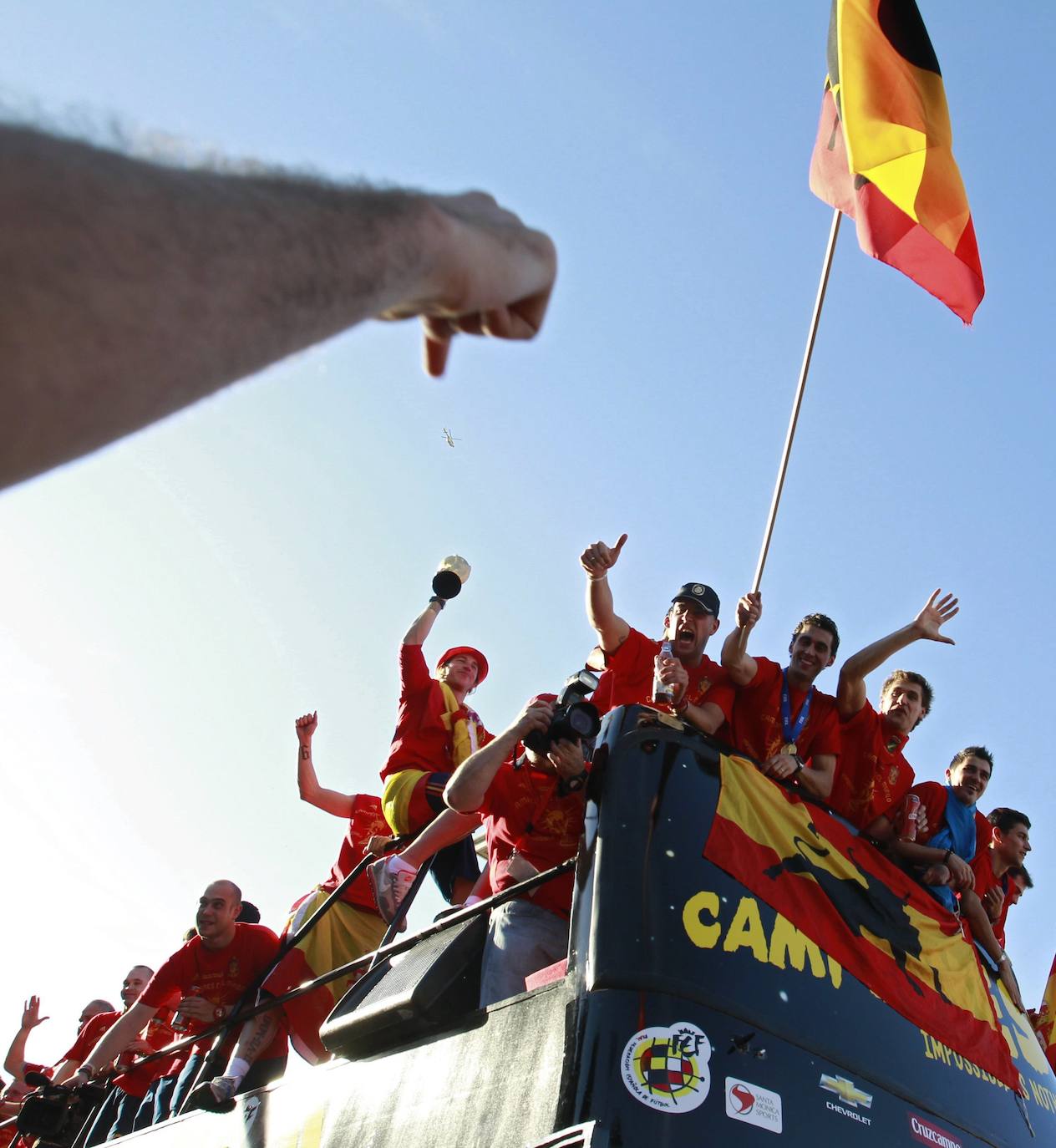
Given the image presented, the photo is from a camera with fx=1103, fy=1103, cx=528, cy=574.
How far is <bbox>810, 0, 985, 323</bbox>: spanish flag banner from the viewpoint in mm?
6117

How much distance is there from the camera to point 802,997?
3275 mm

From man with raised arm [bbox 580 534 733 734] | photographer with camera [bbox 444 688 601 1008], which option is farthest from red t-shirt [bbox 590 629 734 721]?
photographer with camera [bbox 444 688 601 1008]

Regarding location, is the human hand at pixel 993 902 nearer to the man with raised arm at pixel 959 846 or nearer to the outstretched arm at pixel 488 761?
the man with raised arm at pixel 959 846

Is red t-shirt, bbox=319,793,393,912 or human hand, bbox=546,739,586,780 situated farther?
red t-shirt, bbox=319,793,393,912

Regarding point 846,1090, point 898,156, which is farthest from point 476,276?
point 898,156

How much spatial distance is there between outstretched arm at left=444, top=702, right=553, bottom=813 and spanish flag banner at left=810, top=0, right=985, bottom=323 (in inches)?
147

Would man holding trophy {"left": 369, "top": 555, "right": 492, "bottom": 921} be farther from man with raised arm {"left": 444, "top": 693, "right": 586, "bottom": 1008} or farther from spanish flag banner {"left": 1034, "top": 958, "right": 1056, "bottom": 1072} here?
spanish flag banner {"left": 1034, "top": 958, "right": 1056, "bottom": 1072}

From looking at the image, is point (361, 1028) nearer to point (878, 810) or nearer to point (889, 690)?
point (878, 810)

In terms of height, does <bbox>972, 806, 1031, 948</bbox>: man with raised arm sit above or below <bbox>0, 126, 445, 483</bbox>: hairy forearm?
above

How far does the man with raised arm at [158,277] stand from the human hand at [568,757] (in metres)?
2.75

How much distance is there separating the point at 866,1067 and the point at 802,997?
313mm

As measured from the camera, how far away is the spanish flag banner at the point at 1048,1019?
624 centimetres

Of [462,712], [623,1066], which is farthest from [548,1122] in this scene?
[462,712]

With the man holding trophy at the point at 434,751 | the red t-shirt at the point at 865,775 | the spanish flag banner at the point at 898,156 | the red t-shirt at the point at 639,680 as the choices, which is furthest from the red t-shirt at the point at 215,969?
the spanish flag banner at the point at 898,156
